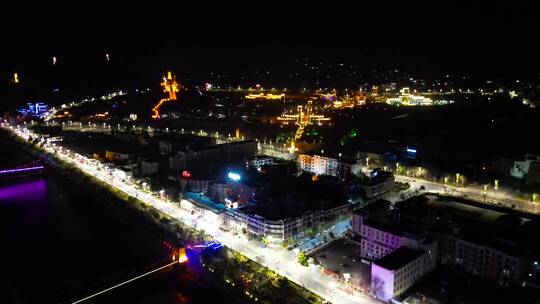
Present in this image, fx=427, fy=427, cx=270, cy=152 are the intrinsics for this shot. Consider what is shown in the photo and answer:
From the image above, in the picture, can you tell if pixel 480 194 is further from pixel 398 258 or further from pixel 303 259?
pixel 303 259

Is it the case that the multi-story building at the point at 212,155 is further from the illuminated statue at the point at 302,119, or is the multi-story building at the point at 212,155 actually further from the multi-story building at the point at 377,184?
the multi-story building at the point at 377,184

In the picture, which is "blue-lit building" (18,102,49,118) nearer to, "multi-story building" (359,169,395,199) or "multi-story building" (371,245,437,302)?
"multi-story building" (359,169,395,199)

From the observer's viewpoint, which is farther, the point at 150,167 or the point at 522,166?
the point at 150,167

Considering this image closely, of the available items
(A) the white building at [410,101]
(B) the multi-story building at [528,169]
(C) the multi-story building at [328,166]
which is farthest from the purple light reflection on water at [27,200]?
(A) the white building at [410,101]

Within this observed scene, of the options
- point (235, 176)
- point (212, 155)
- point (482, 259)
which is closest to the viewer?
point (482, 259)

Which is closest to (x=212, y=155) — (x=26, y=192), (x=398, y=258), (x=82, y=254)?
(x=26, y=192)

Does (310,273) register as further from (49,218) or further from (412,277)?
(49,218)
